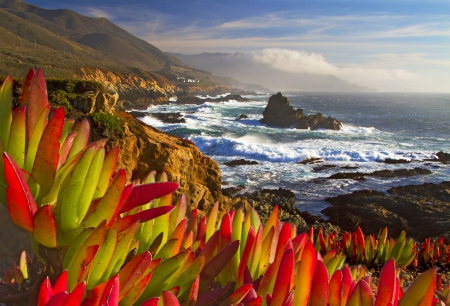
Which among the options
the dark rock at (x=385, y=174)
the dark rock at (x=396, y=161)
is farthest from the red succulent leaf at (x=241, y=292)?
the dark rock at (x=396, y=161)

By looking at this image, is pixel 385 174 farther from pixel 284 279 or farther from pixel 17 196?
pixel 17 196

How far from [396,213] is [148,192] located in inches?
640

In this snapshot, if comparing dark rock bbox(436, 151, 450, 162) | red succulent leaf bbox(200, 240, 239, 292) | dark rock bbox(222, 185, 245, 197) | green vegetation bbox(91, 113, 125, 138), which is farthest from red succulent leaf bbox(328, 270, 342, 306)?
dark rock bbox(436, 151, 450, 162)

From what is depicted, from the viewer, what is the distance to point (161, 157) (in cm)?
750

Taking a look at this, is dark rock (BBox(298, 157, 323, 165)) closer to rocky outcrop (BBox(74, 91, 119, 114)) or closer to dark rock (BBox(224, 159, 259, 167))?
dark rock (BBox(224, 159, 259, 167))

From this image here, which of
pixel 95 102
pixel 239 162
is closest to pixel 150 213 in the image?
pixel 95 102

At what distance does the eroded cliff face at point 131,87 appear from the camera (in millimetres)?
58406

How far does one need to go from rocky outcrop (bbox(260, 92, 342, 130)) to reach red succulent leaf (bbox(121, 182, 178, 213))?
45.0 m

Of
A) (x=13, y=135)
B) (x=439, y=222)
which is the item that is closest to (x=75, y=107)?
(x=13, y=135)

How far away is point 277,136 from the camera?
3969cm

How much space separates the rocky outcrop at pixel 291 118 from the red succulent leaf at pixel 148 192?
4496cm

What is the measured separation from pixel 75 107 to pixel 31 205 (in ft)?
24.4

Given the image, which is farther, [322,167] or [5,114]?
[322,167]

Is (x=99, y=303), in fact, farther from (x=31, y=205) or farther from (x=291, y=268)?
(x=291, y=268)
